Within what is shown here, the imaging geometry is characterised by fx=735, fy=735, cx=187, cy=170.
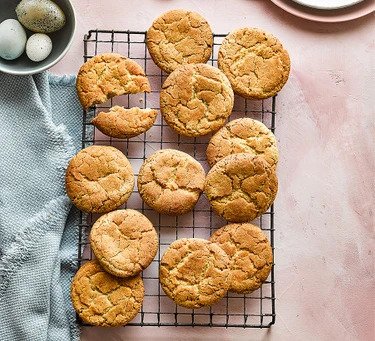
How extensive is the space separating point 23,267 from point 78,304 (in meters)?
0.17

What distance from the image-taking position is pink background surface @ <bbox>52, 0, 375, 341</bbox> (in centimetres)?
191

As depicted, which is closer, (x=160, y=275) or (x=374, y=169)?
(x=160, y=275)

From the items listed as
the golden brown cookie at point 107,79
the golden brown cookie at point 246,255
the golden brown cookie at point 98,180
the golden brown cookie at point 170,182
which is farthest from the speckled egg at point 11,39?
the golden brown cookie at point 246,255

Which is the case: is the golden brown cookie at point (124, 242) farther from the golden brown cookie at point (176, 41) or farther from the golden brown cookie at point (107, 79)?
the golden brown cookie at point (176, 41)

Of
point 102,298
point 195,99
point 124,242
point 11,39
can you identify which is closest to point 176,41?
point 195,99

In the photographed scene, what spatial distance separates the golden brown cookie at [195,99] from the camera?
5.98 feet

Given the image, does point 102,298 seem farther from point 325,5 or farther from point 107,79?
point 325,5

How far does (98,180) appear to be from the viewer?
1.79 m

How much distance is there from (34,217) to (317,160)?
0.75 metres

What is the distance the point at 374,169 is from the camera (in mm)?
1963

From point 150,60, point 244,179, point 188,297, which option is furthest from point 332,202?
point 150,60

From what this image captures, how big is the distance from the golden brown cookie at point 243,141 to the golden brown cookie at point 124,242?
0.24 metres

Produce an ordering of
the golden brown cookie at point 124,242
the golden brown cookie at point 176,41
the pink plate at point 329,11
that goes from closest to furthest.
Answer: the golden brown cookie at point 124,242, the golden brown cookie at point 176,41, the pink plate at point 329,11

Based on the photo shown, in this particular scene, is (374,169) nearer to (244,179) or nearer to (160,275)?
(244,179)
